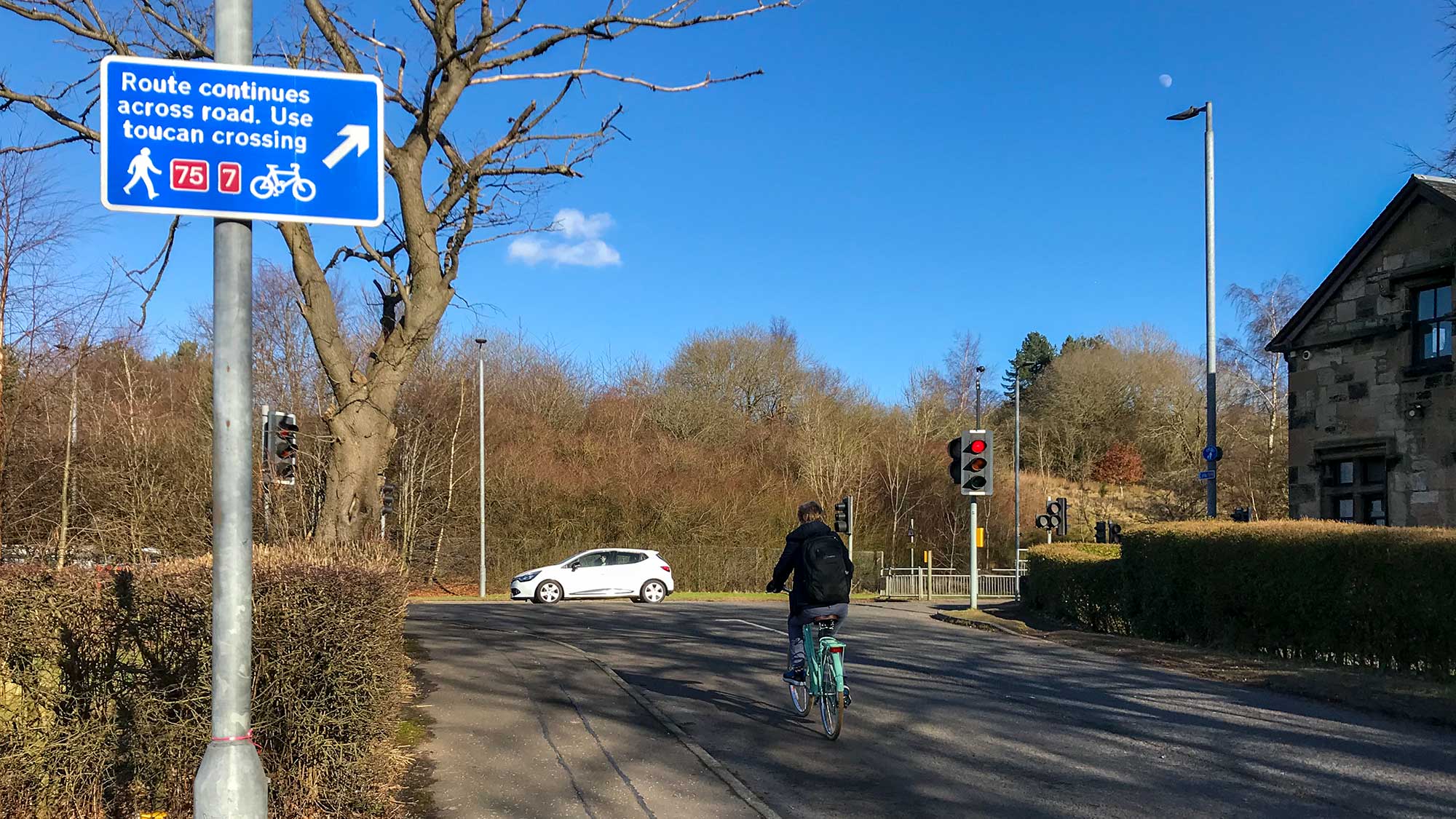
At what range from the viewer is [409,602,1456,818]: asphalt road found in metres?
6.77

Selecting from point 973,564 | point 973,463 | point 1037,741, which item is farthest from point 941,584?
point 1037,741

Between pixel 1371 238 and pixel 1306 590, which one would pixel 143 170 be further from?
pixel 1371 238

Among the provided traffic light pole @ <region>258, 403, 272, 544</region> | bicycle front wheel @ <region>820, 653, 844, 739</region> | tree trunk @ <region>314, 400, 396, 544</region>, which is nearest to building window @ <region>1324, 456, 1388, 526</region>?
bicycle front wheel @ <region>820, 653, 844, 739</region>

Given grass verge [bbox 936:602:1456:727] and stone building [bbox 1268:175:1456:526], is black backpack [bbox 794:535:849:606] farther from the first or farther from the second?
stone building [bbox 1268:175:1456:526]

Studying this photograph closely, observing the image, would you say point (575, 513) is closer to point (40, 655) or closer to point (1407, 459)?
point (1407, 459)

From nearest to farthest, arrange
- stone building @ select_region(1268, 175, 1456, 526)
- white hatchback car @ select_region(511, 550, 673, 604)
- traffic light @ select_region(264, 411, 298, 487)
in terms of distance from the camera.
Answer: traffic light @ select_region(264, 411, 298, 487) → stone building @ select_region(1268, 175, 1456, 526) → white hatchback car @ select_region(511, 550, 673, 604)

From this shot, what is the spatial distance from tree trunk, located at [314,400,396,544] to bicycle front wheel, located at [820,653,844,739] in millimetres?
4821

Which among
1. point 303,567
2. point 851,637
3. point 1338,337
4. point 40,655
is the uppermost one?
point 1338,337

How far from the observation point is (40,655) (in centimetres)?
562

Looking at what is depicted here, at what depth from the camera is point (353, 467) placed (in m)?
10.5

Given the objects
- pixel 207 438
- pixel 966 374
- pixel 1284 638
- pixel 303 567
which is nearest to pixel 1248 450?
pixel 966 374

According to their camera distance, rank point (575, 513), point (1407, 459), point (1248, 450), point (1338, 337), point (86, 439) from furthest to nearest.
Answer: point (1248, 450) < point (575, 513) < point (86, 439) < point (1338, 337) < point (1407, 459)

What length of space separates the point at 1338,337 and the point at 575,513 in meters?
28.9

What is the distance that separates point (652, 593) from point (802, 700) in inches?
797
